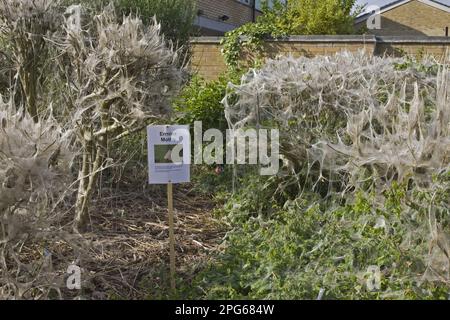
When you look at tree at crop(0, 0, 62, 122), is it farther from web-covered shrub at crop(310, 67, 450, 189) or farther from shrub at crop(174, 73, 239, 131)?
web-covered shrub at crop(310, 67, 450, 189)

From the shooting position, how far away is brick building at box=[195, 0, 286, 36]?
55.5ft

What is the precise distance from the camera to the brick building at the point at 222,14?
55.5 feet

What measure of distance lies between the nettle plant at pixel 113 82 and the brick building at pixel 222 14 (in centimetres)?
1055

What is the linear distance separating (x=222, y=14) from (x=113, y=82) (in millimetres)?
14326

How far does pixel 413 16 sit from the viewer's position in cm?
2605

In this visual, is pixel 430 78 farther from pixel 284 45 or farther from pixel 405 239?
pixel 284 45

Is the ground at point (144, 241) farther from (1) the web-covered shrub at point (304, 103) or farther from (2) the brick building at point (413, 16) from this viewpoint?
(2) the brick building at point (413, 16)

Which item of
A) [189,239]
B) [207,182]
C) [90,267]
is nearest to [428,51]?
[207,182]

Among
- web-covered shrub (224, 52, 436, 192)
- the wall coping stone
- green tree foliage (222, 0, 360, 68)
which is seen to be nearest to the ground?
web-covered shrub (224, 52, 436, 192)

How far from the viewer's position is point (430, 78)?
6.16m

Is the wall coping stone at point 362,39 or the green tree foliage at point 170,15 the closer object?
the green tree foliage at point 170,15

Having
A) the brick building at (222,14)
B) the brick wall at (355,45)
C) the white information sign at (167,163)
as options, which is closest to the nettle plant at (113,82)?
the white information sign at (167,163)

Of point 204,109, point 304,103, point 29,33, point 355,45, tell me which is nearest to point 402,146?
point 304,103

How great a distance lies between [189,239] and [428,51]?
292 inches
